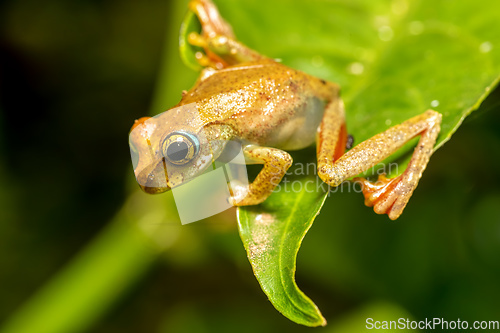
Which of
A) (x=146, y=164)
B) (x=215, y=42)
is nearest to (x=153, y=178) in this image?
(x=146, y=164)

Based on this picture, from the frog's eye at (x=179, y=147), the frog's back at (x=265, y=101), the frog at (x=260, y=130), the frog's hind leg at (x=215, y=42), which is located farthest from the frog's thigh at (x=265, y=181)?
the frog's hind leg at (x=215, y=42)

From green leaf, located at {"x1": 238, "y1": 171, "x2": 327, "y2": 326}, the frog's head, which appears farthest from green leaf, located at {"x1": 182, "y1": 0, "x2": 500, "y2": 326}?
the frog's head

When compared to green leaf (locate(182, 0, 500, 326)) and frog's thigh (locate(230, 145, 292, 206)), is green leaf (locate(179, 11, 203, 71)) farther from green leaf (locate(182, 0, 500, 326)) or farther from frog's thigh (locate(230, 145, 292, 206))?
frog's thigh (locate(230, 145, 292, 206))

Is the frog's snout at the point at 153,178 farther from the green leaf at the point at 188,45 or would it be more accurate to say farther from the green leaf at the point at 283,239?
the green leaf at the point at 188,45

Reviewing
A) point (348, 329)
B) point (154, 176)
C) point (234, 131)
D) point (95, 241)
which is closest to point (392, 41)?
point (234, 131)

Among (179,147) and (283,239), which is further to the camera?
(179,147)

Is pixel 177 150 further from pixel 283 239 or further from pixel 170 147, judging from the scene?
pixel 283 239
